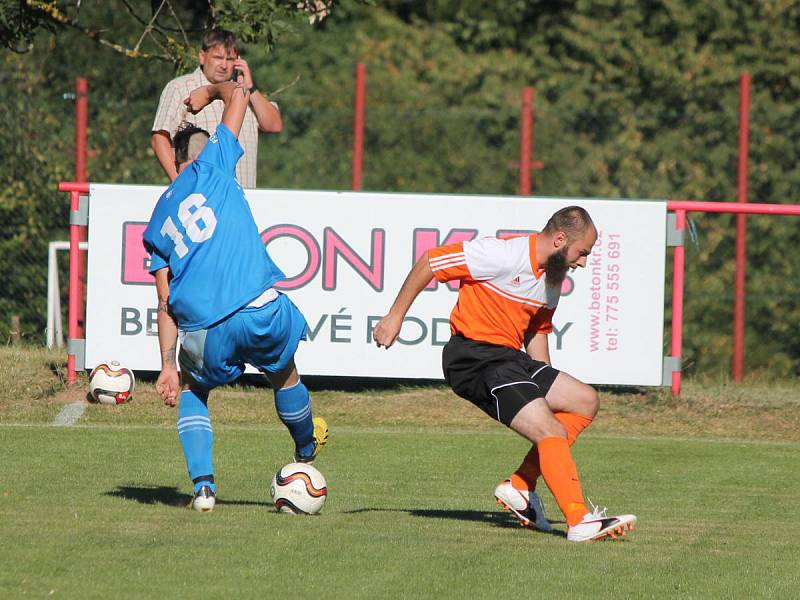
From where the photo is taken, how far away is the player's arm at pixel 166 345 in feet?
23.0

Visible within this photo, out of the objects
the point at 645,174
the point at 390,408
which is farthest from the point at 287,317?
the point at 645,174

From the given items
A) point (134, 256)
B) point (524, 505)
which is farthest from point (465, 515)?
point (134, 256)

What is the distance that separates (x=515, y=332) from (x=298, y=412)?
106 centimetres

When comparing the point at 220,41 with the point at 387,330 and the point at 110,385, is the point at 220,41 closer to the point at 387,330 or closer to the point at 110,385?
the point at 110,385

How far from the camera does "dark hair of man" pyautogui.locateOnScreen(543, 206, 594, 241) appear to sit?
6906 millimetres

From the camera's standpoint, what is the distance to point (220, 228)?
6.91m

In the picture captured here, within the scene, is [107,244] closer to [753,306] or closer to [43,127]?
[43,127]

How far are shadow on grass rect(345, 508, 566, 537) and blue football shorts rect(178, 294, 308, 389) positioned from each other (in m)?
0.85

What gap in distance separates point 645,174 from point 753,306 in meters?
2.55

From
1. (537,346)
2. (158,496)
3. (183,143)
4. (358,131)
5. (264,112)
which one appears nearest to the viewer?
(183,143)

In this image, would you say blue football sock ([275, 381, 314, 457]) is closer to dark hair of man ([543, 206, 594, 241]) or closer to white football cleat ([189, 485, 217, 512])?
white football cleat ([189, 485, 217, 512])

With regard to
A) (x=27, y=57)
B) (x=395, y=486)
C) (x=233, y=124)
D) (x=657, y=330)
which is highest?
(x=27, y=57)

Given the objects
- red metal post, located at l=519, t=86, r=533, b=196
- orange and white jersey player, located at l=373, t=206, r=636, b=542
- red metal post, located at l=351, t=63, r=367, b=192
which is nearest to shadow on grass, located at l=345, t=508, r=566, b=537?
orange and white jersey player, located at l=373, t=206, r=636, b=542

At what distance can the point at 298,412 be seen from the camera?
285 inches
